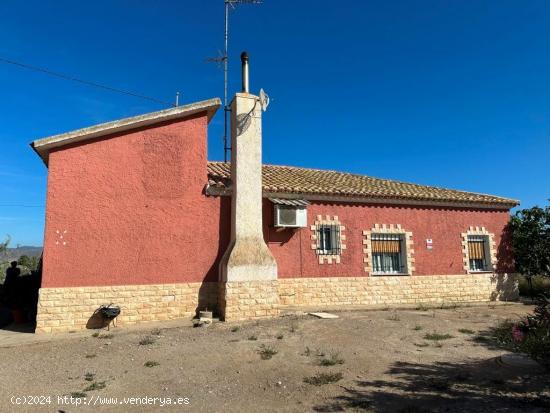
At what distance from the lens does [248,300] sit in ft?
35.9

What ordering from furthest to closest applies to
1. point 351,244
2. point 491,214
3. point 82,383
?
point 491,214 → point 351,244 → point 82,383

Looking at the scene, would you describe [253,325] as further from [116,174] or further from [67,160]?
[67,160]

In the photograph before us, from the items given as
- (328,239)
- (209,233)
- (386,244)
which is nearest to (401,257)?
(386,244)

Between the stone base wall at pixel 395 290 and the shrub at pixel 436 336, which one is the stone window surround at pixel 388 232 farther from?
the shrub at pixel 436 336

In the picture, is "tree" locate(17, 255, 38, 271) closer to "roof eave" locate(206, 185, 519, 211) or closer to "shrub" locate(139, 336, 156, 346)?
"roof eave" locate(206, 185, 519, 211)

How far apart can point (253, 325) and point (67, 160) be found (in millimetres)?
5977

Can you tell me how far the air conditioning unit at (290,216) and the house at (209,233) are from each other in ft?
0.11

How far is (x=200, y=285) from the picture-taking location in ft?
36.4

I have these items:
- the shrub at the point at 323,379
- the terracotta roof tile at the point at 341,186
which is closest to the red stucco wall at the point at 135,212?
the terracotta roof tile at the point at 341,186

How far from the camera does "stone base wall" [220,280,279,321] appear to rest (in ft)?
35.2

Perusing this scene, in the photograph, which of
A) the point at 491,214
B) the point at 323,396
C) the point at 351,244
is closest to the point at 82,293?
the point at 323,396

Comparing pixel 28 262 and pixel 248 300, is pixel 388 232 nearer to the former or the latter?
pixel 248 300

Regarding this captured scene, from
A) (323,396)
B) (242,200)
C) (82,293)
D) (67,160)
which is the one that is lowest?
(323,396)

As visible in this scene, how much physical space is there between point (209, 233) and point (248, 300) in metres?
2.05
